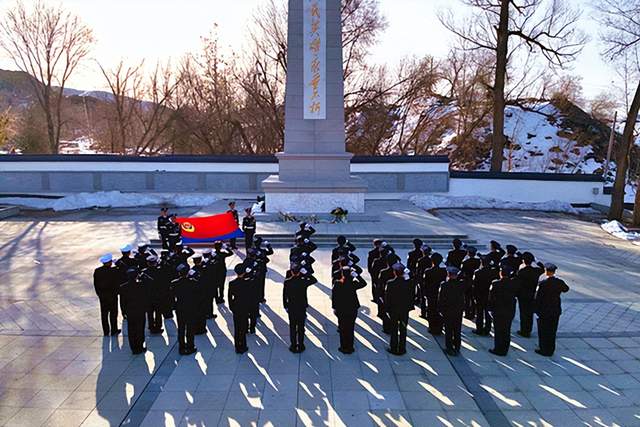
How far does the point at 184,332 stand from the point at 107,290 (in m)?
1.57

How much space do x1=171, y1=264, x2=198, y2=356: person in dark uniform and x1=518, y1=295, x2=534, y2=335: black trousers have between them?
517 cm

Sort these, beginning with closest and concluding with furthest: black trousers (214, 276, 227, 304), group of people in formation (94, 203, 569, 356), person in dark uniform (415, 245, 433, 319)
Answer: group of people in formation (94, 203, 569, 356) → person in dark uniform (415, 245, 433, 319) → black trousers (214, 276, 227, 304)

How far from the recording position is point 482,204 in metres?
21.4

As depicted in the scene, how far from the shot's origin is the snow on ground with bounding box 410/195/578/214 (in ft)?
68.9

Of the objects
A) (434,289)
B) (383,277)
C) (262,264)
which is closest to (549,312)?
(434,289)

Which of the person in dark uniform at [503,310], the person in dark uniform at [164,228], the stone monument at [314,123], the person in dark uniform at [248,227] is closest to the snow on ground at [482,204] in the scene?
the stone monument at [314,123]

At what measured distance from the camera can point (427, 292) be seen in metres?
7.92

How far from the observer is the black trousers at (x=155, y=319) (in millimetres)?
7523

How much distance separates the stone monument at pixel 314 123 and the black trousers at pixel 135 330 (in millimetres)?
9943

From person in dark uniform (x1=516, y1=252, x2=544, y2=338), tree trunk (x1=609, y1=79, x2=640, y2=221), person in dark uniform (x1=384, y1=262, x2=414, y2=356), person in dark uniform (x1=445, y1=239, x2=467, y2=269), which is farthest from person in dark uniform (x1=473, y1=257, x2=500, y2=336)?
tree trunk (x1=609, y1=79, x2=640, y2=221)

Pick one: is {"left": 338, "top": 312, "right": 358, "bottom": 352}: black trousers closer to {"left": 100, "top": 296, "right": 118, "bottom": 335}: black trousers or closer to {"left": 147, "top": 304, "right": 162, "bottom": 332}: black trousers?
{"left": 147, "top": 304, "right": 162, "bottom": 332}: black trousers

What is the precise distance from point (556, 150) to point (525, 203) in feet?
67.2

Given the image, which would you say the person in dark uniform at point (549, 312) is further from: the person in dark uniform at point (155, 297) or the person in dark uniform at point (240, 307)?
the person in dark uniform at point (155, 297)

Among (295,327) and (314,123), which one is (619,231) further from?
(295,327)
